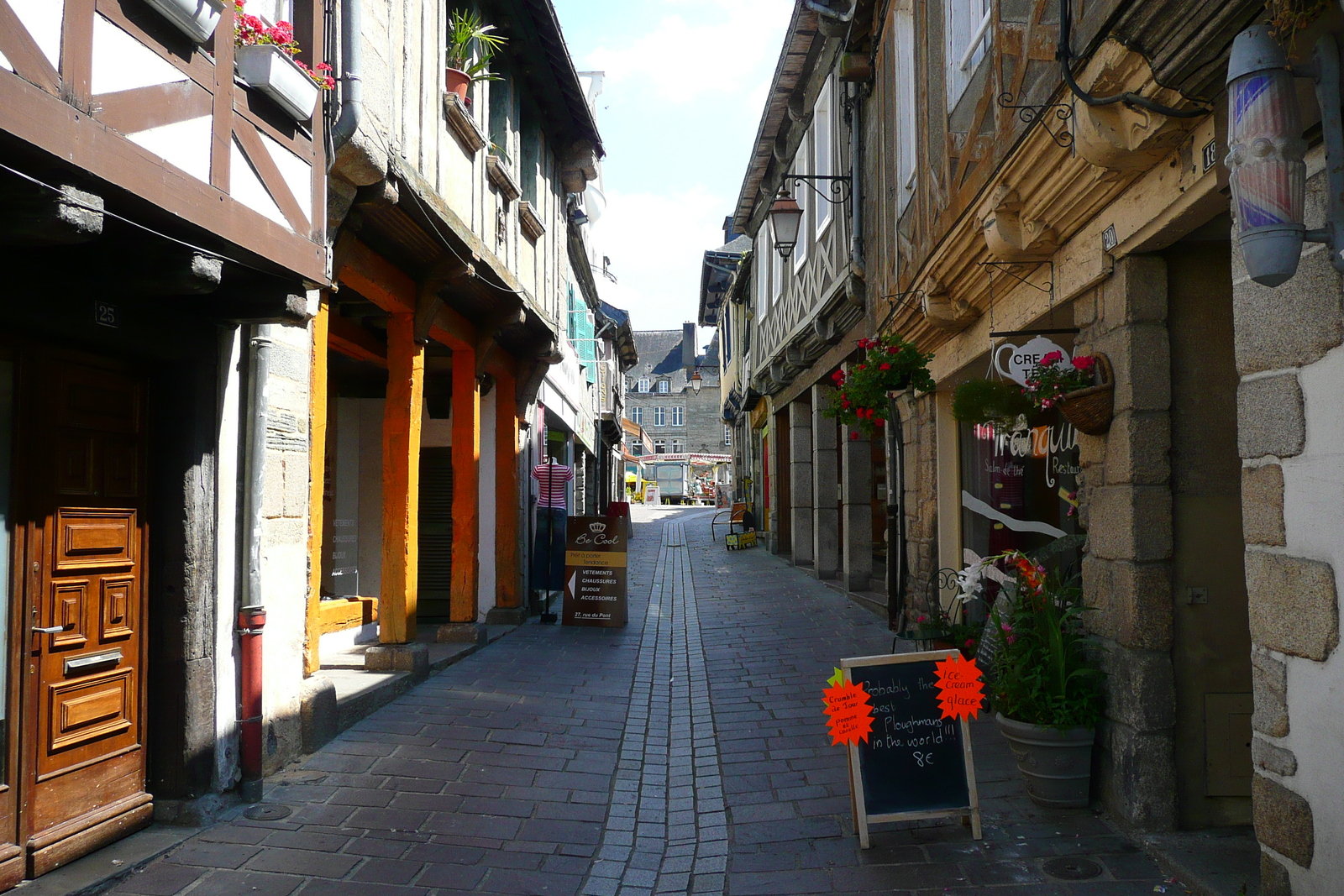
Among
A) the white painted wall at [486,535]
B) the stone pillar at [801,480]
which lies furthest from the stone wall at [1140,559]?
the stone pillar at [801,480]

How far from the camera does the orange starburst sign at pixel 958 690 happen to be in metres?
3.89

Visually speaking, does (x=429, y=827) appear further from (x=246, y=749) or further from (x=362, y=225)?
(x=362, y=225)

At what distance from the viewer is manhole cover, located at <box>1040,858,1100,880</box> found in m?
3.40

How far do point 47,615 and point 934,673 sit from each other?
369cm

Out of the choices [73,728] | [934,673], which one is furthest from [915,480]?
[73,728]

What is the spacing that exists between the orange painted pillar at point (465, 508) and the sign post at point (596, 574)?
1354 mm

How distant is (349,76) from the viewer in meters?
4.88

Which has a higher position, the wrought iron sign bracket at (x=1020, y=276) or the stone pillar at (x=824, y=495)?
the wrought iron sign bracket at (x=1020, y=276)

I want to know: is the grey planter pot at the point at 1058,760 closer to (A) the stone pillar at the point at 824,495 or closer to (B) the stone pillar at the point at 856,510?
(B) the stone pillar at the point at 856,510

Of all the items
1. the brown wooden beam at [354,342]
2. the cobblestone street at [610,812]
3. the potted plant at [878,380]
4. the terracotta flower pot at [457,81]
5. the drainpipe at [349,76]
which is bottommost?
the cobblestone street at [610,812]

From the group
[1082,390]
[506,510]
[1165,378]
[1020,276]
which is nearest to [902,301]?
[1020,276]

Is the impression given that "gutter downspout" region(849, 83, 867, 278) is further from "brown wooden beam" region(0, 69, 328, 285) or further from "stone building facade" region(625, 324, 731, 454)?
"stone building facade" region(625, 324, 731, 454)

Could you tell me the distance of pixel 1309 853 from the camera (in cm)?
263

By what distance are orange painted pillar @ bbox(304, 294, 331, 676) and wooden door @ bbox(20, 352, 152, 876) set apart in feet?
3.86
